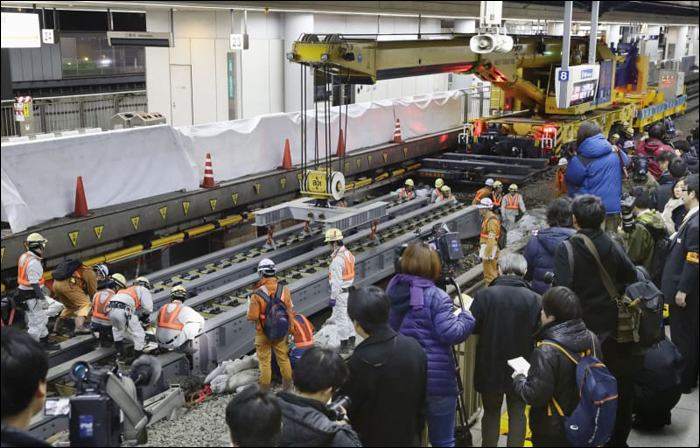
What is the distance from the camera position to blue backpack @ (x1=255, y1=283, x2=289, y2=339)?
7.00 metres

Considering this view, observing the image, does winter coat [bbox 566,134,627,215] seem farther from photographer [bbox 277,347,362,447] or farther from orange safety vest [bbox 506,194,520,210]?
photographer [bbox 277,347,362,447]

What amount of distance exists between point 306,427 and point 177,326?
5.11m

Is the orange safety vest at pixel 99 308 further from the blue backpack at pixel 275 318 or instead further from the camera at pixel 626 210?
the camera at pixel 626 210

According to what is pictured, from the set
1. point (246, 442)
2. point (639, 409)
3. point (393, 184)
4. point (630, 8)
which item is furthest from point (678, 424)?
point (630, 8)

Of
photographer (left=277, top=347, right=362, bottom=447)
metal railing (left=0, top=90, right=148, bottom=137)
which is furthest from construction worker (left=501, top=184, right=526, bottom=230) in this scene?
metal railing (left=0, top=90, right=148, bottom=137)

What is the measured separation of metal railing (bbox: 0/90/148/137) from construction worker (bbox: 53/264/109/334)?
8401mm

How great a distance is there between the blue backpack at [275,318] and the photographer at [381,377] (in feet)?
10.7

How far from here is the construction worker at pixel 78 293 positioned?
8945mm

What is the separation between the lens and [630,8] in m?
29.8

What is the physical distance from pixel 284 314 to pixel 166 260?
7.20 metres

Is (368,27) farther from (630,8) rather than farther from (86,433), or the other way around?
(86,433)

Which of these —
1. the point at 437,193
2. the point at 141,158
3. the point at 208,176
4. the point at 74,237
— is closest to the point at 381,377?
the point at 74,237

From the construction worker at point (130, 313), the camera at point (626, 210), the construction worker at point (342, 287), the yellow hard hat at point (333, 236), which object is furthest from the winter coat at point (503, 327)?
the camera at point (626, 210)

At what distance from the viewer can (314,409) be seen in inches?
123
